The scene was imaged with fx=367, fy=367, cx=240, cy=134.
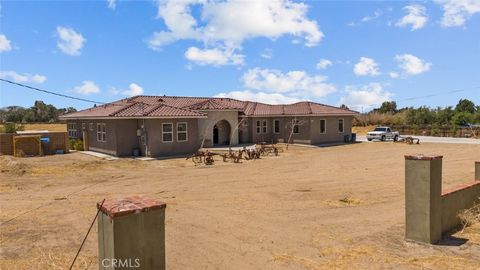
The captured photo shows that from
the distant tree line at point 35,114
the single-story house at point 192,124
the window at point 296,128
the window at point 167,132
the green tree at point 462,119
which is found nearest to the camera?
the single-story house at point 192,124

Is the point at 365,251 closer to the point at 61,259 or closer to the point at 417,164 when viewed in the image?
the point at 417,164

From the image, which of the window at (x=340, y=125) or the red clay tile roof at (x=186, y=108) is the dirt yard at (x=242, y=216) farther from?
the window at (x=340, y=125)

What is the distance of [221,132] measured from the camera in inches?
1356

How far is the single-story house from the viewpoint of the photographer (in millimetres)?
24656

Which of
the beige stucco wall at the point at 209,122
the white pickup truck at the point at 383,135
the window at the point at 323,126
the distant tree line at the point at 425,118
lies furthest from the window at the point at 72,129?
the distant tree line at the point at 425,118

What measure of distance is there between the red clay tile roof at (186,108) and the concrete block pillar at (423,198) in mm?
18384

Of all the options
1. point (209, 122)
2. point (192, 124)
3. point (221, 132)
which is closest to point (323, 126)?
point (221, 132)

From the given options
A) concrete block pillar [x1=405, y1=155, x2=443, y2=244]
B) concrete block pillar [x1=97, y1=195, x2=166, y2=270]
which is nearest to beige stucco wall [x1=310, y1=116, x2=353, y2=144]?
concrete block pillar [x1=405, y1=155, x2=443, y2=244]

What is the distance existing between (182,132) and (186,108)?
4.00 meters

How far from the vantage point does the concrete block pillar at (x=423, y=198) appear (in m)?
7.73

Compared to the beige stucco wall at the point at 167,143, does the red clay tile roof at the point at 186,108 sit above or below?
above

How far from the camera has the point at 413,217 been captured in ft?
26.1

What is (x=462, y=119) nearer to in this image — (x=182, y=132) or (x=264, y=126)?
(x=264, y=126)

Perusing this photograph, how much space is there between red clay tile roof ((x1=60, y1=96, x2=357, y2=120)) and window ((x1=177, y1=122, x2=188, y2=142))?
2.78 feet
